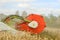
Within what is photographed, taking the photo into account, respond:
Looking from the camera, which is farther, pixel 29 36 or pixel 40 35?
pixel 40 35

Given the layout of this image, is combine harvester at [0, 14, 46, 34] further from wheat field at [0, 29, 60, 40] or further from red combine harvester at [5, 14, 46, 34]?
wheat field at [0, 29, 60, 40]

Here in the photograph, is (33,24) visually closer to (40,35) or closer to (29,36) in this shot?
(40,35)

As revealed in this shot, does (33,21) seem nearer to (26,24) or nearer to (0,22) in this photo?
(26,24)

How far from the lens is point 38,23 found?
150 inches

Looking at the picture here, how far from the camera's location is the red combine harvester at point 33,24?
12.4ft

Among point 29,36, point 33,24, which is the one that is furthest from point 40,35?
point 29,36

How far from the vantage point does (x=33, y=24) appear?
382 centimetres

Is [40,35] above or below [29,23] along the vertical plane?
below

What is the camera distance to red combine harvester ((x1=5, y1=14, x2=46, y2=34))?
379 cm

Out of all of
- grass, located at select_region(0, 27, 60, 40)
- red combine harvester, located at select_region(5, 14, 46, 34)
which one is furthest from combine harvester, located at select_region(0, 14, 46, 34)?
grass, located at select_region(0, 27, 60, 40)

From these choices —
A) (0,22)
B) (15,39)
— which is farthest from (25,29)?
(15,39)

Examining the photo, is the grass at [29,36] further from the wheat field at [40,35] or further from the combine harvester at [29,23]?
the combine harvester at [29,23]

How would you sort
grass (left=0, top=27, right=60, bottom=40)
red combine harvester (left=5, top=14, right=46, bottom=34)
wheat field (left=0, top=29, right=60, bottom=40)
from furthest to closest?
red combine harvester (left=5, top=14, right=46, bottom=34), wheat field (left=0, top=29, right=60, bottom=40), grass (left=0, top=27, right=60, bottom=40)

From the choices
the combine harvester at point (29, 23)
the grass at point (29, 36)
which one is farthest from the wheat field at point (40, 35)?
the combine harvester at point (29, 23)
